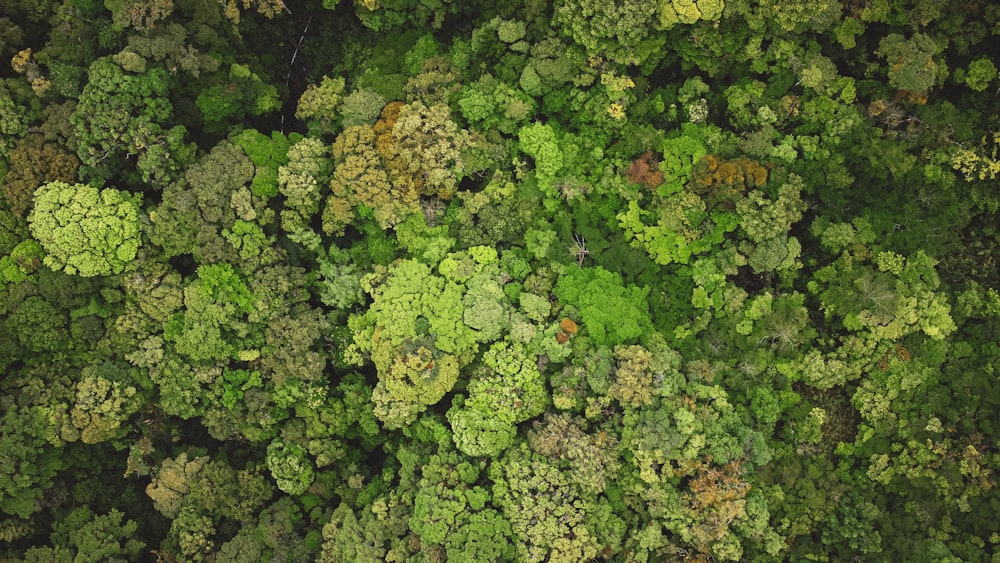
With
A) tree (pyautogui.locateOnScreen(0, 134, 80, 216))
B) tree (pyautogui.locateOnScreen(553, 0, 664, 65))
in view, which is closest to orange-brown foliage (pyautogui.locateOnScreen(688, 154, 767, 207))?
tree (pyautogui.locateOnScreen(553, 0, 664, 65))

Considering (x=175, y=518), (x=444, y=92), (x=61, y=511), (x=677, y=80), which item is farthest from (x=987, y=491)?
(x=61, y=511)

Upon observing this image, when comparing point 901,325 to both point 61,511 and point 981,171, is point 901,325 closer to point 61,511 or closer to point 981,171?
point 981,171

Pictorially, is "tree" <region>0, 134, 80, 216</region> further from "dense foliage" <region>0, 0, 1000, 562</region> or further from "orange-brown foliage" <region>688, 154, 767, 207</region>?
"orange-brown foliage" <region>688, 154, 767, 207</region>

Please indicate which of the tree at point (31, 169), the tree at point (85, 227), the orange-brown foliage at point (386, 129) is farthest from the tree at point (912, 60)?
the tree at point (31, 169)

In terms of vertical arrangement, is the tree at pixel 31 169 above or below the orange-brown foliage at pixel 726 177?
below

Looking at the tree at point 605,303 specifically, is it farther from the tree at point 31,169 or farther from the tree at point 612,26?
the tree at point 31,169

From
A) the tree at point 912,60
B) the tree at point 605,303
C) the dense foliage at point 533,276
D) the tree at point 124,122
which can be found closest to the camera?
the tree at point 912,60
